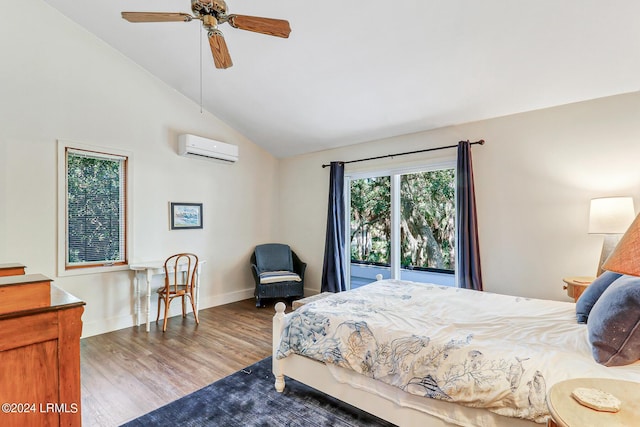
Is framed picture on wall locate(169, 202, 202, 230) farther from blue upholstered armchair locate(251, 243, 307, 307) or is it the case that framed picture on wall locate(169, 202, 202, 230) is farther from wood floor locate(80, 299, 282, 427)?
wood floor locate(80, 299, 282, 427)

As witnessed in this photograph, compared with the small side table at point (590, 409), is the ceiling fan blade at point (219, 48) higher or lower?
higher

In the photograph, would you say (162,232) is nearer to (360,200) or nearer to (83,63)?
(83,63)

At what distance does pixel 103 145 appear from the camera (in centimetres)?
351

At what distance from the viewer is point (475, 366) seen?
4.85 ft

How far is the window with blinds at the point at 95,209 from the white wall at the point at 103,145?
0.14 meters

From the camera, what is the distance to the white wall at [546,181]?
284 centimetres

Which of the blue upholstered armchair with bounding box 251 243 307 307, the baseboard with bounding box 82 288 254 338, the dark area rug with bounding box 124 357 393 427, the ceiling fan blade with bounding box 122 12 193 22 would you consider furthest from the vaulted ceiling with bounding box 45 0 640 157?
the dark area rug with bounding box 124 357 393 427

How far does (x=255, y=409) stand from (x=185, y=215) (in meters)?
2.91

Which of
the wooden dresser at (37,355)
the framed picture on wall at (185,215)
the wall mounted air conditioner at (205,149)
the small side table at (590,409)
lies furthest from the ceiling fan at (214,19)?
the framed picture on wall at (185,215)

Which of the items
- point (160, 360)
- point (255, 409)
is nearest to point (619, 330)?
point (255, 409)

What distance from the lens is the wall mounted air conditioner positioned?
4051mm

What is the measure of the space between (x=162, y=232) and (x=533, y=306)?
410 centimetres

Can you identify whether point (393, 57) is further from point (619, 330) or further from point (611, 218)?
point (619, 330)

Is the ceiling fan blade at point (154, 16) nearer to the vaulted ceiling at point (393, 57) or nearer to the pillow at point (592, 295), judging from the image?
the vaulted ceiling at point (393, 57)
